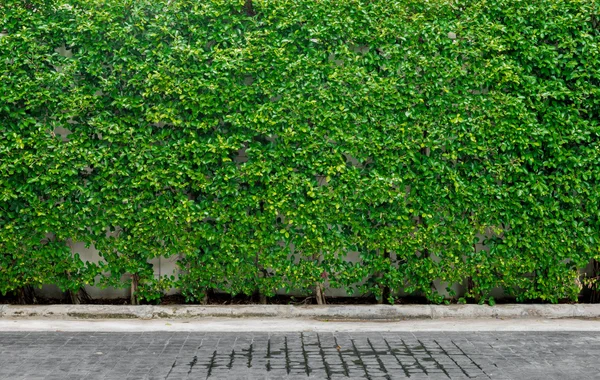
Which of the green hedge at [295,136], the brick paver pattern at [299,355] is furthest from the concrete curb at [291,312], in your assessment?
the brick paver pattern at [299,355]

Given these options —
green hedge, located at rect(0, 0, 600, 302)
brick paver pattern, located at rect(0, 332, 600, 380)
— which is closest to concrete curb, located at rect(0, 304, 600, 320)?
green hedge, located at rect(0, 0, 600, 302)

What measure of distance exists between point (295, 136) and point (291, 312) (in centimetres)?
205

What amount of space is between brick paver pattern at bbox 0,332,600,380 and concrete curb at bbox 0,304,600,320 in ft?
2.74

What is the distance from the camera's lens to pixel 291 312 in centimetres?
886

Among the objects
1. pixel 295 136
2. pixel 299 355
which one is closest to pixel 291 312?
pixel 299 355

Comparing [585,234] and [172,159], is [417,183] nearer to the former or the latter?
[585,234]

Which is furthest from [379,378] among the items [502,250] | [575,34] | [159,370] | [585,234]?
[575,34]

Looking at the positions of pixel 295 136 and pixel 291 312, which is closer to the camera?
pixel 295 136

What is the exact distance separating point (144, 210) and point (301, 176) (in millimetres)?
1833

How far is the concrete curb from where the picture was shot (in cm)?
883

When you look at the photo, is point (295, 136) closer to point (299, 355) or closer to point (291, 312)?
point (291, 312)

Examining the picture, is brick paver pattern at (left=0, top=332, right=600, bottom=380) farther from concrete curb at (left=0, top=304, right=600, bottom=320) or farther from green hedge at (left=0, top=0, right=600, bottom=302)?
green hedge at (left=0, top=0, right=600, bottom=302)

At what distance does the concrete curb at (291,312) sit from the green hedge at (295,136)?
28cm

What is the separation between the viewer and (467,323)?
8617 millimetres
